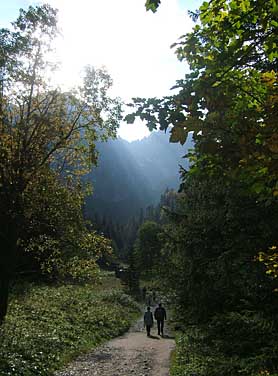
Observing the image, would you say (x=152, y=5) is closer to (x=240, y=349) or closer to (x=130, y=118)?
(x=130, y=118)

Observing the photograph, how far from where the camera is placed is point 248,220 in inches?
438

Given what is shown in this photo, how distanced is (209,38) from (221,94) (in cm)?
93

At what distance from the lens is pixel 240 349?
926 centimetres

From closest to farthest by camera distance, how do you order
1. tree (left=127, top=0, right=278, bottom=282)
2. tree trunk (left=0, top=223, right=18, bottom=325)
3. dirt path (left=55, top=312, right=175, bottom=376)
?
tree (left=127, top=0, right=278, bottom=282)
dirt path (left=55, top=312, right=175, bottom=376)
tree trunk (left=0, top=223, right=18, bottom=325)

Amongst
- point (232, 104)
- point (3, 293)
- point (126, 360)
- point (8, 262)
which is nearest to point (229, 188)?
point (232, 104)

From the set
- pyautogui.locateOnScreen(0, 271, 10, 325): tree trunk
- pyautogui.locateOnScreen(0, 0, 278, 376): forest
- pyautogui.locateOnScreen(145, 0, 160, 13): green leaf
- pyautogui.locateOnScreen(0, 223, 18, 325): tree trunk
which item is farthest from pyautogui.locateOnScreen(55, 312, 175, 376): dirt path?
pyautogui.locateOnScreen(145, 0, 160, 13): green leaf

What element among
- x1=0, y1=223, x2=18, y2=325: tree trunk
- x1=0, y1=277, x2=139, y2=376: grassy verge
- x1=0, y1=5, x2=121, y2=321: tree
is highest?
x1=0, y1=5, x2=121, y2=321: tree

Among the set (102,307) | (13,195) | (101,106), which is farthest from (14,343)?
(102,307)

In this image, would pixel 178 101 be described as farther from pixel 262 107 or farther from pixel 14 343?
pixel 14 343

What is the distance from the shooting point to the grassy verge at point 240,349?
7.86 metres

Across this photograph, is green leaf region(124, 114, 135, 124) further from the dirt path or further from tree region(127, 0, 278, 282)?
the dirt path

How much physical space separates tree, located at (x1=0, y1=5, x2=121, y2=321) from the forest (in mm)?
47

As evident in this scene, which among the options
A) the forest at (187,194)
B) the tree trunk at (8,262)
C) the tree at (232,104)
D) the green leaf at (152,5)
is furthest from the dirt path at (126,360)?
the green leaf at (152,5)

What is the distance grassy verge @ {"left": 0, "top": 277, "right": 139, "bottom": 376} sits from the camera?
12.2 meters
